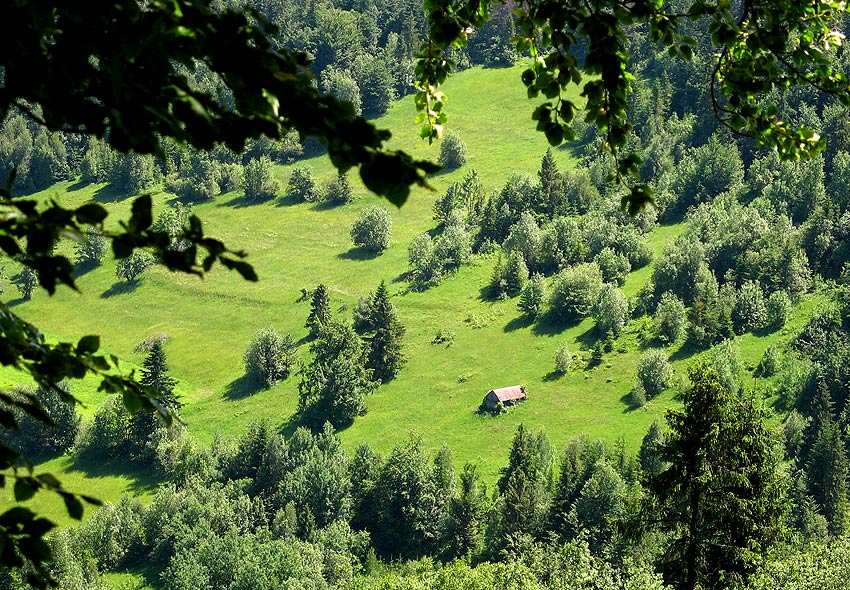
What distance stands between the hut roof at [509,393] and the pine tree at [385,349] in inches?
563

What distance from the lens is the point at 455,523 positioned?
85.9 m

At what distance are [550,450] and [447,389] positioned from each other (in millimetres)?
16959

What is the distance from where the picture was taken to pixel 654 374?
9938 centimetres

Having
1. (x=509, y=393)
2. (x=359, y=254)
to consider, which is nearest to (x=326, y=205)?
(x=359, y=254)

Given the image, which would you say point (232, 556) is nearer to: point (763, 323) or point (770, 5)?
point (763, 323)

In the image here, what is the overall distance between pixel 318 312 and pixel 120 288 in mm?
33295

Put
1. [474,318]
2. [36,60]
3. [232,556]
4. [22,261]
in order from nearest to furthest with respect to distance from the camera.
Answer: [36,60], [22,261], [232,556], [474,318]

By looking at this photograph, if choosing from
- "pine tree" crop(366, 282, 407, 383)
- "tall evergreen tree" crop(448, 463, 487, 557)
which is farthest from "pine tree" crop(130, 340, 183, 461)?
"tall evergreen tree" crop(448, 463, 487, 557)

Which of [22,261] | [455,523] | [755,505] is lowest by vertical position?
[455,523]

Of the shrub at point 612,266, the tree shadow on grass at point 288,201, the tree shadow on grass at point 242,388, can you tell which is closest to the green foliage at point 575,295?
the shrub at point 612,266

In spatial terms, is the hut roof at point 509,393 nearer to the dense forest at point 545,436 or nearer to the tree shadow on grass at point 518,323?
the dense forest at point 545,436

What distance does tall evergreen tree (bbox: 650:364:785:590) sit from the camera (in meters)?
28.3

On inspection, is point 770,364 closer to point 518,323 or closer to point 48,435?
point 518,323

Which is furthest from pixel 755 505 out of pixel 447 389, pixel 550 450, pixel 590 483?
pixel 447 389
